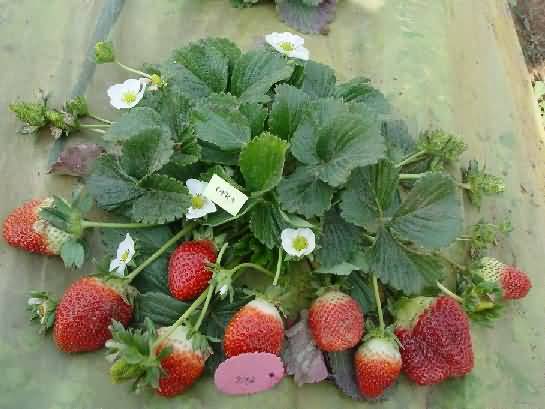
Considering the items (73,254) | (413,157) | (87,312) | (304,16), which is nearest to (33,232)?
(73,254)

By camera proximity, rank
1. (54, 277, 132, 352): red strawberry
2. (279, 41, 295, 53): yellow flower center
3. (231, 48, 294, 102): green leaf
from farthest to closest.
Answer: (279, 41, 295, 53): yellow flower center, (231, 48, 294, 102): green leaf, (54, 277, 132, 352): red strawberry

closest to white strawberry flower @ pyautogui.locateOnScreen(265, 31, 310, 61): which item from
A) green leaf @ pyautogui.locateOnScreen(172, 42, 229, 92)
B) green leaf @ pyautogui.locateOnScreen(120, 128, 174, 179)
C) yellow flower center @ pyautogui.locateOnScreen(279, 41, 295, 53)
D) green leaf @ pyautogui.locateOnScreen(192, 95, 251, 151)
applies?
yellow flower center @ pyautogui.locateOnScreen(279, 41, 295, 53)

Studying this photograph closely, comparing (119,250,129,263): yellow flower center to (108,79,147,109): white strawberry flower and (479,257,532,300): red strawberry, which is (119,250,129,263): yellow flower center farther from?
(479,257,532,300): red strawberry

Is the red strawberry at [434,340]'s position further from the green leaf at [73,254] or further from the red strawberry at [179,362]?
the green leaf at [73,254]

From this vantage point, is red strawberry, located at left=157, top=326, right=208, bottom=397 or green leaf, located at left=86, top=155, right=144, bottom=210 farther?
green leaf, located at left=86, top=155, right=144, bottom=210

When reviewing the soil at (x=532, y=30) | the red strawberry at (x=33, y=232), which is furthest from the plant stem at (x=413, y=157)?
the soil at (x=532, y=30)

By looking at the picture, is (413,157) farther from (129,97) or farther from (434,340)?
(129,97)
